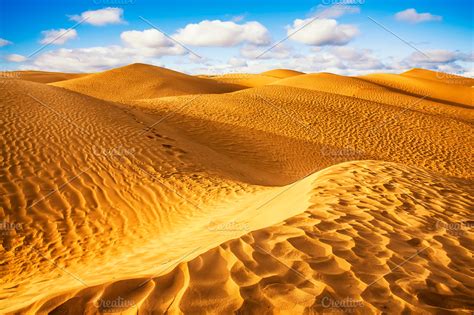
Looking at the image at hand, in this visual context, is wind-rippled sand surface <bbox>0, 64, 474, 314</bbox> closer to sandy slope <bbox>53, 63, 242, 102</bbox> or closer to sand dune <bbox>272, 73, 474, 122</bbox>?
sand dune <bbox>272, 73, 474, 122</bbox>

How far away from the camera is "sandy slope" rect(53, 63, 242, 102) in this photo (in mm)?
34000

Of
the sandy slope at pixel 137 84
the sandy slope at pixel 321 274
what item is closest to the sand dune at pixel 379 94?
the sandy slope at pixel 137 84

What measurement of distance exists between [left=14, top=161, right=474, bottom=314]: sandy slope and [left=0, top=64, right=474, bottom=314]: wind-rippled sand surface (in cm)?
2

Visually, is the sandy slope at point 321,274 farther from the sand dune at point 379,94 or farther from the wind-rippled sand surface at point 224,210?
the sand dune at point 379,94

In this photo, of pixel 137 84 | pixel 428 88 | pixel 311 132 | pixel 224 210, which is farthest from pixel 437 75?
pixel 224 210

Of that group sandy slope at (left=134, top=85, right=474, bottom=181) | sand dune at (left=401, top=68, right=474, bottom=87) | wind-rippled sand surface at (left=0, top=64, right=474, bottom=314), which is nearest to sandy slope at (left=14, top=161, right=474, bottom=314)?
wind-rippled sand surface at (left=0, top=64, right=474, bottom=314)

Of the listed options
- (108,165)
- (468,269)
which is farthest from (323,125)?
(468,269)

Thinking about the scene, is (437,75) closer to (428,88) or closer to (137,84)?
(428,88)

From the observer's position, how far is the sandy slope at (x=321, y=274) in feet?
8.95

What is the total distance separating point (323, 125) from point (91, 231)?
14.2m

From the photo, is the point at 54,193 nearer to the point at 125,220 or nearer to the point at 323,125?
the point at 125,220

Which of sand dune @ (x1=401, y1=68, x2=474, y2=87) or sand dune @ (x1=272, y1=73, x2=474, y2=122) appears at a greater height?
sand dune @ (x1=401, y1=68, x2=474, y2=87)

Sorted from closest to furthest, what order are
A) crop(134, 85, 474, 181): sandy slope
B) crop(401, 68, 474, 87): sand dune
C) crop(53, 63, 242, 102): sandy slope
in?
crop(134, 85, 474, 181): sandy slope, crop(53, 63, 242, 102): sandy slope, crop(401, 68, 474, 87): sand dune

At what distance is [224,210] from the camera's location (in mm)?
7512
